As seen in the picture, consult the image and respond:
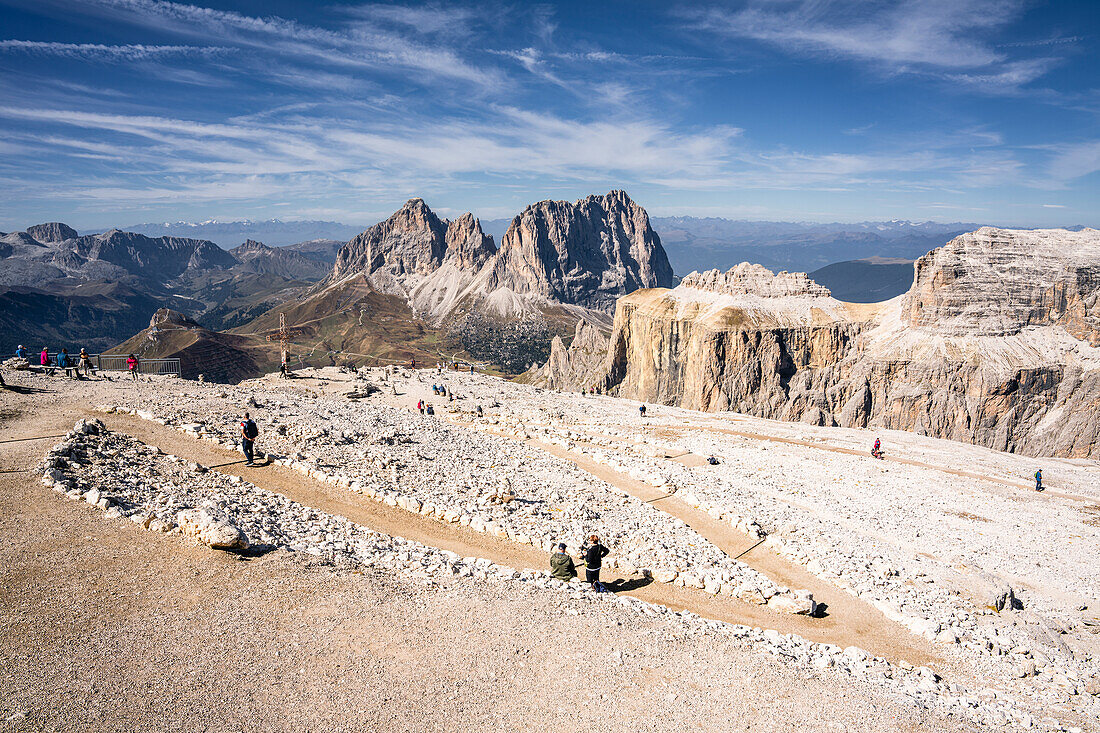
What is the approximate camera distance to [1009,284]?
84.3m

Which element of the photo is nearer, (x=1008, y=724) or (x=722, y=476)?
(x=1008, y=724)

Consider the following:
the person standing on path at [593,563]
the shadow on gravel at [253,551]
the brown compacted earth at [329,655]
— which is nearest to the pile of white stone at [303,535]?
the shadow on gravel at [253,551]

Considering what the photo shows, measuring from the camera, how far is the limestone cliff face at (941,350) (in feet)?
252

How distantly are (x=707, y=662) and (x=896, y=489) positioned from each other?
33063 millimetres

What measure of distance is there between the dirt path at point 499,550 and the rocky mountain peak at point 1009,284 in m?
83.5

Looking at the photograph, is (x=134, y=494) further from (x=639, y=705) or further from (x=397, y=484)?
(x=639, y=705)

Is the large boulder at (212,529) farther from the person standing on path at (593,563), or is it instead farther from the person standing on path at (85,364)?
the person standing on path at (85,364)

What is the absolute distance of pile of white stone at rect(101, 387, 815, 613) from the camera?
2147 centimetres

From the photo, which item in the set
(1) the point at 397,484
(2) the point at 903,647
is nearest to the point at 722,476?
(2) the point at 903,647

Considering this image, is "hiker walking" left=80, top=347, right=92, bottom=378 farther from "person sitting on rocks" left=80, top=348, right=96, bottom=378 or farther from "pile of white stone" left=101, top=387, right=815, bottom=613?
"pile of white stone" left=101, top=387, right=815, bottom=613

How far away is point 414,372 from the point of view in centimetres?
7931

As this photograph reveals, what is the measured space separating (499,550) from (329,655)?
9.28 m

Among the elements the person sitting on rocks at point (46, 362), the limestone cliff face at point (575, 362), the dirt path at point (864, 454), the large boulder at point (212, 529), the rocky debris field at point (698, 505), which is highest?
the person sitting on rocks at point (46, 362)

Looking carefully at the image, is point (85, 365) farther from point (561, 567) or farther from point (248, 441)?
point (561, 567)
